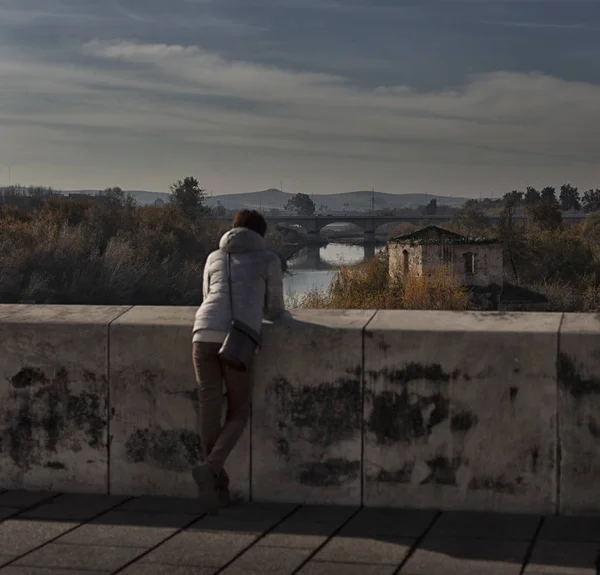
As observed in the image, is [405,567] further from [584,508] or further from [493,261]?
[493,261]

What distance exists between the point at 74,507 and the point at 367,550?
161 cm

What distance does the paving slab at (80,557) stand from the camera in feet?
14.7

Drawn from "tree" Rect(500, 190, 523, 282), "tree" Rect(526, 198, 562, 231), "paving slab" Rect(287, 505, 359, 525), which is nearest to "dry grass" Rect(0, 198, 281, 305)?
"tree" Rect(500, 190, 523, 282)

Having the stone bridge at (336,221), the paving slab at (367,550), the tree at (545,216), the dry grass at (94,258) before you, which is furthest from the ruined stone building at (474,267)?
the stone bridge at (336,221)

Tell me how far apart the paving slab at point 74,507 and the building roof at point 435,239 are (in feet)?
219

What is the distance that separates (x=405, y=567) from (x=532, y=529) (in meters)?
0.78

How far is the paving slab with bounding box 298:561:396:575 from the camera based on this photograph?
4.35 m

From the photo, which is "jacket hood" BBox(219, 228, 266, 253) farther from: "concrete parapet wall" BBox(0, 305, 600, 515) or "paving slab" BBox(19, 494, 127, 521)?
"paving slab" BBox(19, 494, 127, 521)

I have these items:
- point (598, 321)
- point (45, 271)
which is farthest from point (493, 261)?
point (598, 321)

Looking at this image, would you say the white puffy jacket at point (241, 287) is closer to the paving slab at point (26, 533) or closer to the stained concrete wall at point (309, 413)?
the stained concrete wall at point (309, 413)

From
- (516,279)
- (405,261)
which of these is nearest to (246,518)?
(405,261)

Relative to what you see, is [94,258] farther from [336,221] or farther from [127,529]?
[336,221]

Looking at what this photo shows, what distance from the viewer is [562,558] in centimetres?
443

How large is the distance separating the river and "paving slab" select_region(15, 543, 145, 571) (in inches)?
1819
